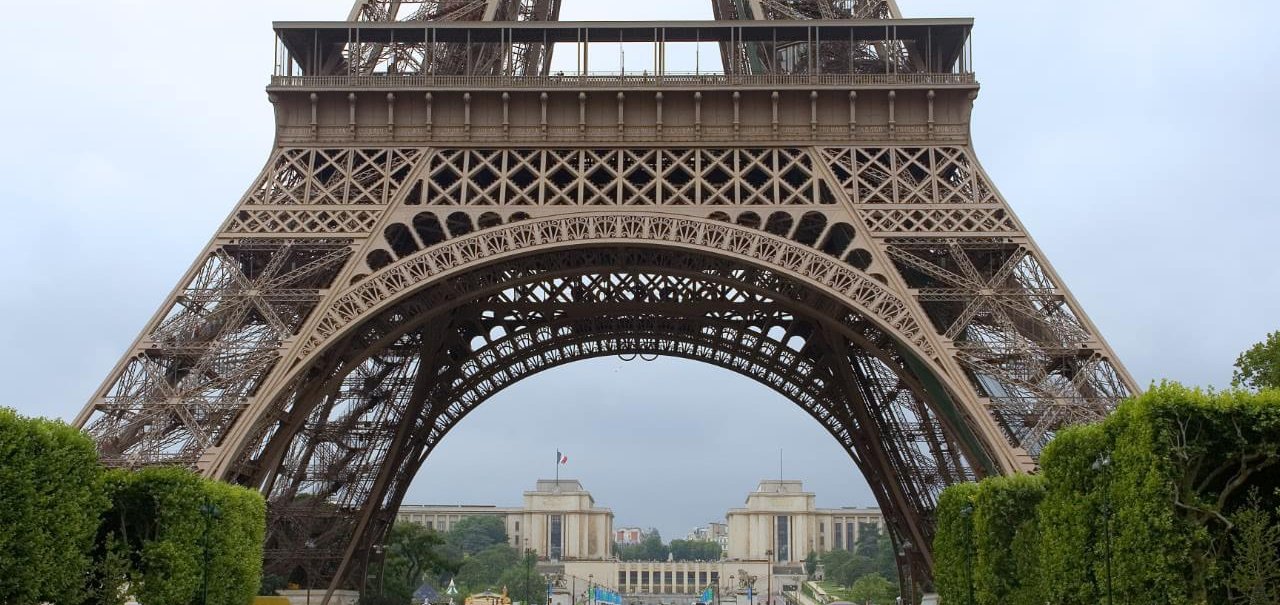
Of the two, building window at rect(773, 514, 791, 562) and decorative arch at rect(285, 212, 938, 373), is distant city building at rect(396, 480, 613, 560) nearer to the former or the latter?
building window at rect(773, 514, 791, 562)

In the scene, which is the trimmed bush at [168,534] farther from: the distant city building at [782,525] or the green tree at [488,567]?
the distant city building at [782,525]

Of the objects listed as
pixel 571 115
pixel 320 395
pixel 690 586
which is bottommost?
pixel 690 586

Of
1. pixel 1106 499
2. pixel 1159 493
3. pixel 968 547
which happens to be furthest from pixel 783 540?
pixel 1159 493

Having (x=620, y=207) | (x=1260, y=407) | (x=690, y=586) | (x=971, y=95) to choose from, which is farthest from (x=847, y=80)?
(x=690, y=586)

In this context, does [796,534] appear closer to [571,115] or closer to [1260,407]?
[571,115]

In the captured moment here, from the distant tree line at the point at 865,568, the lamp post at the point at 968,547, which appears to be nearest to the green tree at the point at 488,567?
the distant tree line at the point at 865,568

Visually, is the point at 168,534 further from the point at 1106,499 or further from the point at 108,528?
the point at 1106,499

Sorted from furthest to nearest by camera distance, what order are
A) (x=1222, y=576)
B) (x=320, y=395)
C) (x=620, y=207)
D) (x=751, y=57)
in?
(x=751, y=57) < (x=320, y=395) < (x=620, y=207) < (x=1222, y=576)

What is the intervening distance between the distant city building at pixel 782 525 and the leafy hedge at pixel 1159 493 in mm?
132705

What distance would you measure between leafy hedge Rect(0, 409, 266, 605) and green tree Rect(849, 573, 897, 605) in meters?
59.0

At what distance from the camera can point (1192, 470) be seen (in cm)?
2770

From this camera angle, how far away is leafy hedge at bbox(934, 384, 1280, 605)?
2653 cm

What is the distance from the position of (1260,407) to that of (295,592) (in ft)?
121

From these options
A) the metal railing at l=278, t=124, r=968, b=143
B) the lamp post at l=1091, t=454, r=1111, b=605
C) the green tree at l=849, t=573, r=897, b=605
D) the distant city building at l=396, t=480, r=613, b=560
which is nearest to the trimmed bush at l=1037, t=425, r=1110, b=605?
the lamp post at l=1091, t=454, r=1111, b=605
